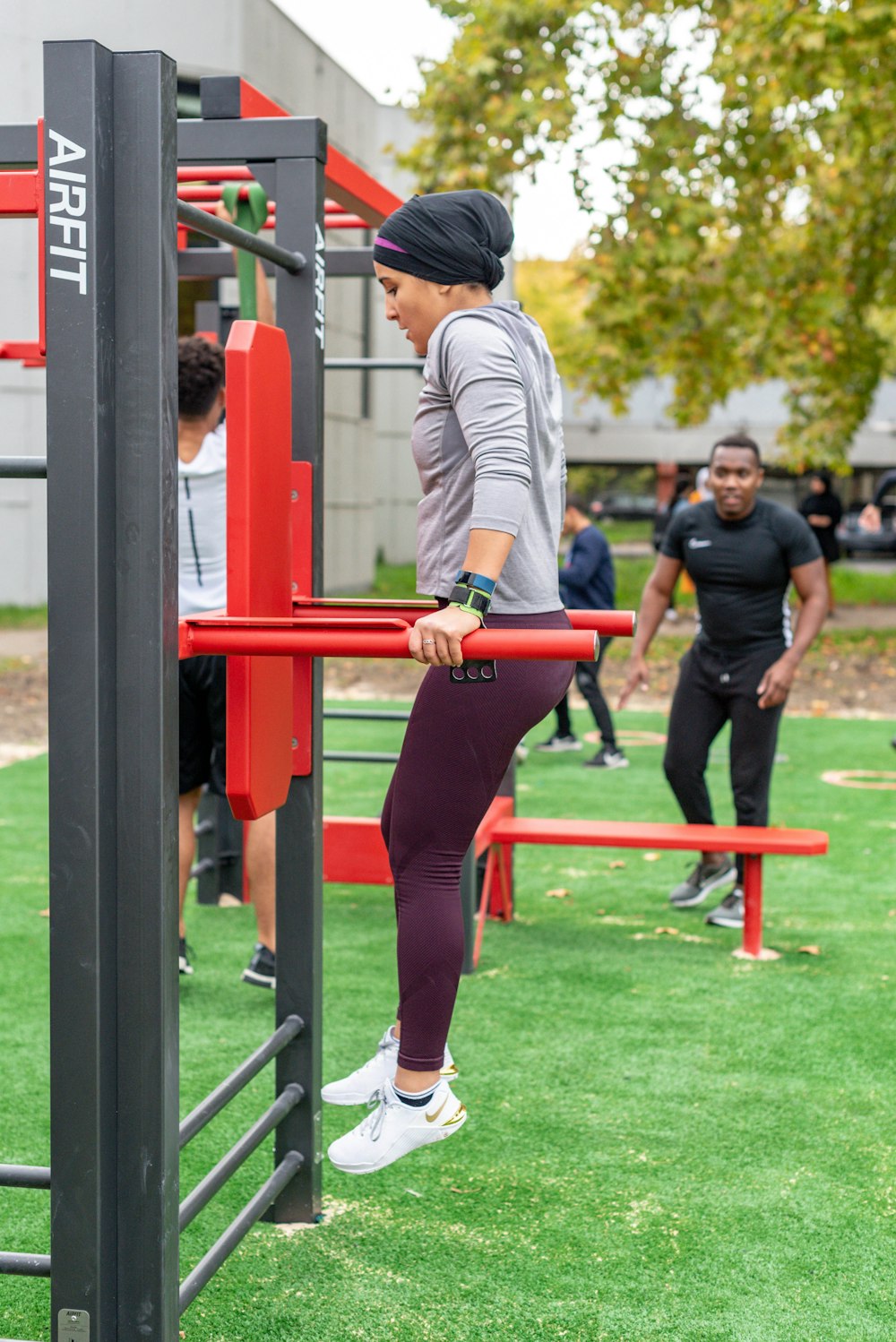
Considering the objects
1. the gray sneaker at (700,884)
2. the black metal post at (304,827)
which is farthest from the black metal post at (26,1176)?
the gray sneaker at (700,884)

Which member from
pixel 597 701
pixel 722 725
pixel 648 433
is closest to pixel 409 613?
pixel 722 725

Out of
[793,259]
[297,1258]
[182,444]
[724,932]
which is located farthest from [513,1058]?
[793,259]

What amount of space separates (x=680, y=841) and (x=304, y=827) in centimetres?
253

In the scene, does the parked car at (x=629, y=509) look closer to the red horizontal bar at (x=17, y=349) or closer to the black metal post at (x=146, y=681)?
the red horizontal bar at (x=17, y=349)

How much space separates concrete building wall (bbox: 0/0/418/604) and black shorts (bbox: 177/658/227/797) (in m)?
7.73

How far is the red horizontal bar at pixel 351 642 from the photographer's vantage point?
202 centimetres

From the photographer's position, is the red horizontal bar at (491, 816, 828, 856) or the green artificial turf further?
the red horizontal bar at (491, 816, 828, 856)

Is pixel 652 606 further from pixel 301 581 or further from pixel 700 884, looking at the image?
pixel 301 581

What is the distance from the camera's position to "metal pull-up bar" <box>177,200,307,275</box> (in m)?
2.28

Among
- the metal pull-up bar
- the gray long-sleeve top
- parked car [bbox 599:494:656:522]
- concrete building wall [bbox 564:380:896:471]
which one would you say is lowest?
parked car [bbox 599:494:656:522]

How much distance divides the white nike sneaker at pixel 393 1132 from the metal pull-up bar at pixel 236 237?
148 centimetres

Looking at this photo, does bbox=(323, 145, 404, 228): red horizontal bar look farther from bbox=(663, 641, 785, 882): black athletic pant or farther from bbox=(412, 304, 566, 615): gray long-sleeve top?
bbox=(663, 641, 785, 882): black athletic pant

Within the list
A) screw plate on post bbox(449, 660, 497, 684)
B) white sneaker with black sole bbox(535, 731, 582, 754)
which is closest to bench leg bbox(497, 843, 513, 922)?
screw plate on post bbox(449, 660, 497, 684)

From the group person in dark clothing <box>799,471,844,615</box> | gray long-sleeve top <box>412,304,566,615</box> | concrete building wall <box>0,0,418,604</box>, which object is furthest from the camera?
concrete building wall <box>0,0,418,604</box>
